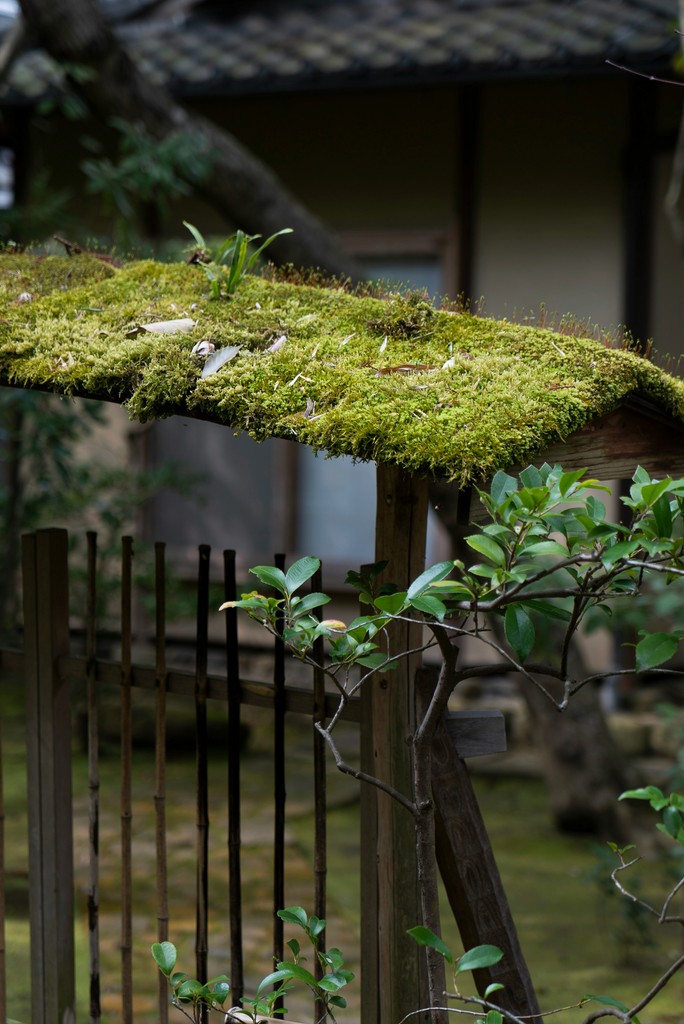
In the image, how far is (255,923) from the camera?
4.70m

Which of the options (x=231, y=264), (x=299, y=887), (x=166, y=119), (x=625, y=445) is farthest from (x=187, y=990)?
(x=166, y=119)

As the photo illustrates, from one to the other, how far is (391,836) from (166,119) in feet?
12.4

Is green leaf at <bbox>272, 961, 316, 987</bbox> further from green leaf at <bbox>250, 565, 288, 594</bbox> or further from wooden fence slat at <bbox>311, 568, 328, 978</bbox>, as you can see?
green leaf at <bbox>250, 565, 288, 594</bbox>

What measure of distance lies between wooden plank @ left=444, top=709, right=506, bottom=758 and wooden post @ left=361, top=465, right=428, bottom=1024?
11cm

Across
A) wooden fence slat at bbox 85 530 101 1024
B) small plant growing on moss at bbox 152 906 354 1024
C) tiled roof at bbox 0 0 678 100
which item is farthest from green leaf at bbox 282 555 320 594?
tiled roof at bbox 0 0 678 100

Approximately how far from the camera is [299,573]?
6.15 ft

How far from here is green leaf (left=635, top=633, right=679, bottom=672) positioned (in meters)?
1.77

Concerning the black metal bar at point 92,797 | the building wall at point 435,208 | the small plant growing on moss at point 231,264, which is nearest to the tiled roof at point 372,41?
the building wall at point 435,208

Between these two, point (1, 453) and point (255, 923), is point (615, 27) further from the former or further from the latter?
point (255, 923)

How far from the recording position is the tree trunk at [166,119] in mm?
4766

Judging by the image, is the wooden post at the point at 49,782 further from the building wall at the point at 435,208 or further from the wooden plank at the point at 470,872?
the building wall at the point at 435,208

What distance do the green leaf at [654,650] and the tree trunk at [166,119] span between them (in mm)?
3538

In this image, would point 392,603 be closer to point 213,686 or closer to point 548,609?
point 548,609

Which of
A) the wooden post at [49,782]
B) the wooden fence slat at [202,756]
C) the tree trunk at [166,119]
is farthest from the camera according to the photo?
the tree trunk at [166,119]
